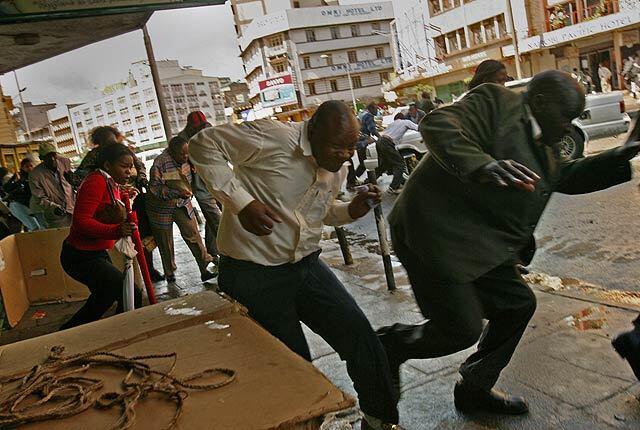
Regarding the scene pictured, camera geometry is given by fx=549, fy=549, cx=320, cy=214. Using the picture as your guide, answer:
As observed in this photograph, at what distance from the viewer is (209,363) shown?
5.80ft

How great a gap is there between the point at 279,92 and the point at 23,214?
60.5 m

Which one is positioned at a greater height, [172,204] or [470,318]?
[172,204]

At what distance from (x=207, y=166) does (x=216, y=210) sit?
13.5 feet

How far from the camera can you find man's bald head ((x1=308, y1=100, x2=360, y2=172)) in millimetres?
2482

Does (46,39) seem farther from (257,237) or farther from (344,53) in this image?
(344,53)

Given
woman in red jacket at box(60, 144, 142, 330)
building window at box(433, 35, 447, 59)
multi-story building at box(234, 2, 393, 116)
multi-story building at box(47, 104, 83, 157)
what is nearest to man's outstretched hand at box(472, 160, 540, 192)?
woman in red jacket at box(60, 144, 142, 330)

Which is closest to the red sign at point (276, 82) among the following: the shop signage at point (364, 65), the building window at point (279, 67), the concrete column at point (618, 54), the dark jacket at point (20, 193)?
the building window at point (279, 67)

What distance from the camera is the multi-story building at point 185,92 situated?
305 feet

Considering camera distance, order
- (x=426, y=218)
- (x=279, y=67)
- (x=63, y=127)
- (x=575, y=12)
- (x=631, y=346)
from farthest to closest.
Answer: (x=63, y=127) < (x=279, y=67) < (x=575, y=12) < (x=631, y=346) < (x=426, y=218)

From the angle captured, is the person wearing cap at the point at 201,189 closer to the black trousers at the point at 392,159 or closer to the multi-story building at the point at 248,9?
the black trousers at the point at 392,159

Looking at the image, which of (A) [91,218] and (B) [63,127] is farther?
(B) [63,127]

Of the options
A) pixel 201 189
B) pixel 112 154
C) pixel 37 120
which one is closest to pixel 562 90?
pixel 112 154

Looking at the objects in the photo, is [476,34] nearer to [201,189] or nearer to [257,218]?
[201,189]

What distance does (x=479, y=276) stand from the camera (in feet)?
8.33
